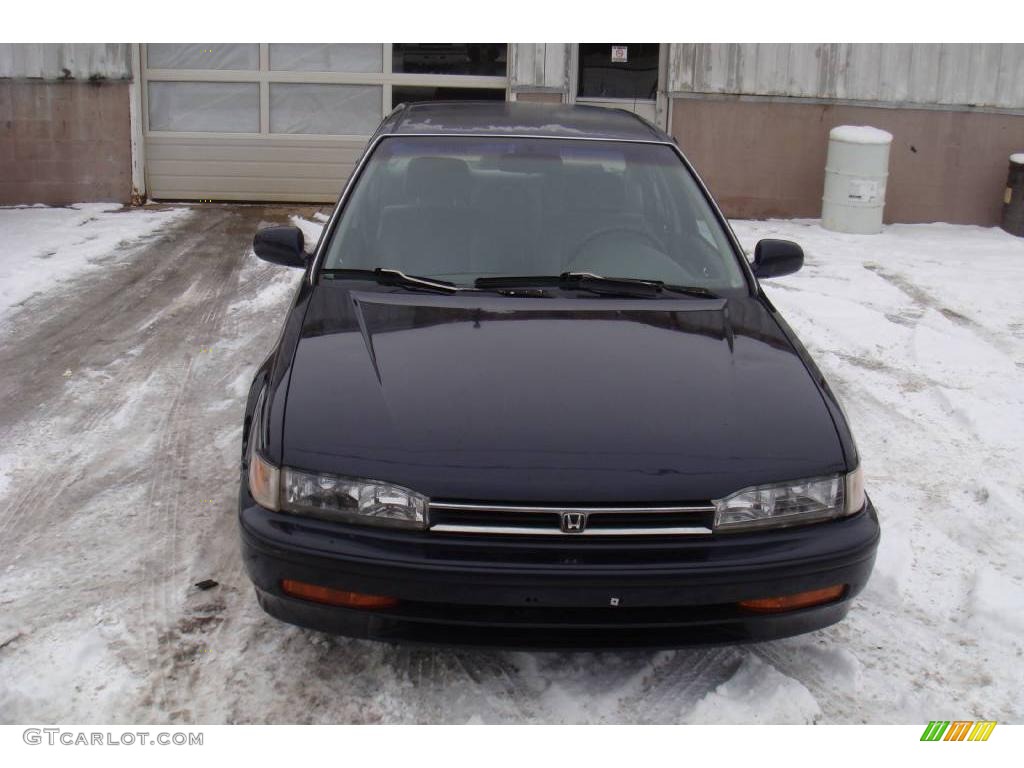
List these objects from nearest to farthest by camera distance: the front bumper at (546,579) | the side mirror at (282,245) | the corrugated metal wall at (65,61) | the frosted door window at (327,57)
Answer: the front bumper at (546,579) → the side mirror at (282,245) → the corrugated metal wall at (65,61) → the frosted door window at (327,57)

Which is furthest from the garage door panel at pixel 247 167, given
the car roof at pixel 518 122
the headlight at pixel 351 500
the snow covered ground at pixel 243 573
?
the headlight at pixel 351 500

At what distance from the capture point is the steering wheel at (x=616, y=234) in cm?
435

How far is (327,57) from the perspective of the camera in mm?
11383

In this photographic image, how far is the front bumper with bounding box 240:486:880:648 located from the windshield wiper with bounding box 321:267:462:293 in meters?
1.20

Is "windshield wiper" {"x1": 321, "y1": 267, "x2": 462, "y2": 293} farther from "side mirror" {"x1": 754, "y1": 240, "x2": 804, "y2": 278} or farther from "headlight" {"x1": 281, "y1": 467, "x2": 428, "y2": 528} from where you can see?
Answer: "side mirror" {"x1": 754, "y1": 240, "x2": 804, "y2": 278}

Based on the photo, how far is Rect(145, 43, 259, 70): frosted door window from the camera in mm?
11273

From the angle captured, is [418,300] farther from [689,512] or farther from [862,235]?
[862,235]

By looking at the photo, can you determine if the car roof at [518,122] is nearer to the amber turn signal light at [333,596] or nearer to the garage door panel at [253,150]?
the amber turn signal light at [333,596]

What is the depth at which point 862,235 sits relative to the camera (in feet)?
36.7

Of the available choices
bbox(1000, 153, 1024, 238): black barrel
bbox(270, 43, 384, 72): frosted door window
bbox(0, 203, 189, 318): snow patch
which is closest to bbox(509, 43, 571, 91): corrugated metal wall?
bbox(270, 43, 384, 72): frosted door window

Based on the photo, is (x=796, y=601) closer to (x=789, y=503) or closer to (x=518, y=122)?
(x=789, y=503)

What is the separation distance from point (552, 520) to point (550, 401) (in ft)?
1.41

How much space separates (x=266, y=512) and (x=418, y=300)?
3.58 ft

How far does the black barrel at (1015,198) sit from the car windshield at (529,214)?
804 centimetres
